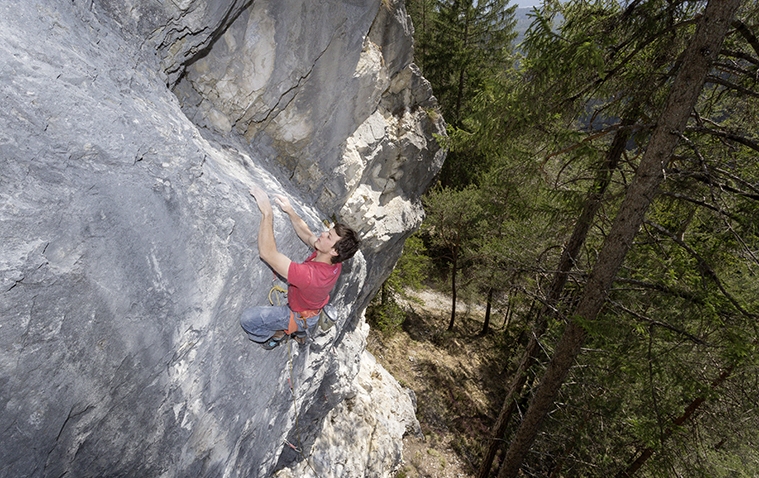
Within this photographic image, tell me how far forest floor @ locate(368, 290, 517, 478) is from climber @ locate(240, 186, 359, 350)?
26.4ft

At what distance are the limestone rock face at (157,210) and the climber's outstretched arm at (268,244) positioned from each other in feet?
0.30

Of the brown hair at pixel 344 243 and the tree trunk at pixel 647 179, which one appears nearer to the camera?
the brown hair at pixel 344 243

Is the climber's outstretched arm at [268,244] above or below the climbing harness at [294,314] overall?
above

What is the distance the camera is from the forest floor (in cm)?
1059

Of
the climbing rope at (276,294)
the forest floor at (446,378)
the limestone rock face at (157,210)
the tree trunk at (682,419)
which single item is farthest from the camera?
the forest floor at (446,378)

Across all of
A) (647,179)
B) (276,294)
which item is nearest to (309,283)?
Answer: (276,294)

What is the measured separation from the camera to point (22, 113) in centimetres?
217

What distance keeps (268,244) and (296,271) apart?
0.38m

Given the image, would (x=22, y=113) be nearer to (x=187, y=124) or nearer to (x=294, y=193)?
(x=187, y=124)

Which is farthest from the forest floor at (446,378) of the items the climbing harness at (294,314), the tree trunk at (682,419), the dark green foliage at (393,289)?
the climbing harness at (294,314)

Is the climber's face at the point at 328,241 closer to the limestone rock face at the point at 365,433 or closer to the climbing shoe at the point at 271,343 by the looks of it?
the climbing shoe at the point at 271,343

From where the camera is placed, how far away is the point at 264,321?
3.40 meters

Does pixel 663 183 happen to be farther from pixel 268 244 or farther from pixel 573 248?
pixel 268 244

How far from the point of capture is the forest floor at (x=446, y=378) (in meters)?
10.6
